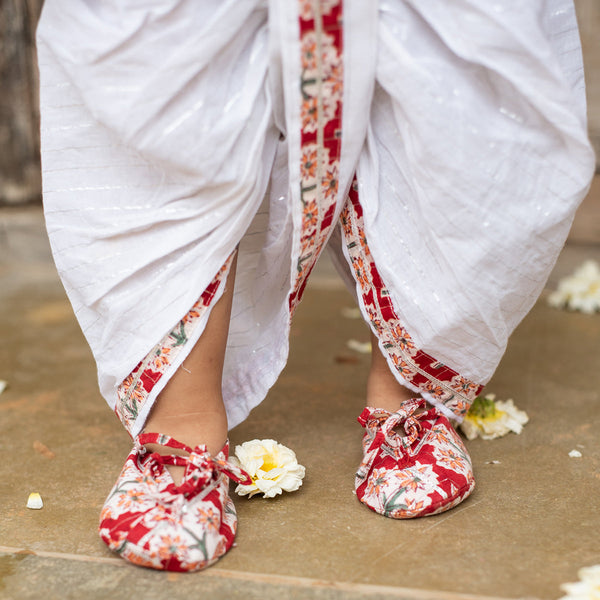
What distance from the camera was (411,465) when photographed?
42.5 inches

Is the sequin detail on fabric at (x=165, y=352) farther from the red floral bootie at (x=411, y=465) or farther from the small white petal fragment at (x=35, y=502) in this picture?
the red floral bootie at (x=411, y=465)

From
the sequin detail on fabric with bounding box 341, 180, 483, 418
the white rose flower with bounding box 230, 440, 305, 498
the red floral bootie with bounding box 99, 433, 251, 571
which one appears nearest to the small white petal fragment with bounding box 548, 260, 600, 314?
the sequin detail on fabric with bounding box 341, 180, 483, 418

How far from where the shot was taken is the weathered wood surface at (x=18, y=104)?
2420 mm

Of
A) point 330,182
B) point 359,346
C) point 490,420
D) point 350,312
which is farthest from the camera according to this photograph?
point 350,312

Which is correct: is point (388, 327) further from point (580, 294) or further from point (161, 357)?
point (580, 294)

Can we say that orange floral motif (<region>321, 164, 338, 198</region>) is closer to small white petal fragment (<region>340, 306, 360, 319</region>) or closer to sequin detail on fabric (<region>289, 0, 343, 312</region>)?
sequin detail on fabric (<region>289, 0, 343, 312</region>)

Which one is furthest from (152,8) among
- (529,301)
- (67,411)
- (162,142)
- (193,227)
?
(67,411)

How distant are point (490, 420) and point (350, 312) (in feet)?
2.29

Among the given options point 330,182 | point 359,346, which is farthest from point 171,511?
point 359,346

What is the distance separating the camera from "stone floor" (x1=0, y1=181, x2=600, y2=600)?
2.98ft

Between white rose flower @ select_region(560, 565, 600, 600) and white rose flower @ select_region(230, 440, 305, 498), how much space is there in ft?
1.22

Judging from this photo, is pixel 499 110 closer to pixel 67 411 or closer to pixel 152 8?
pixel 152 8

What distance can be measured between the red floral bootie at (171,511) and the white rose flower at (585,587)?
1.29 feet

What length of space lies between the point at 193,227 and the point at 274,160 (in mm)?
149
